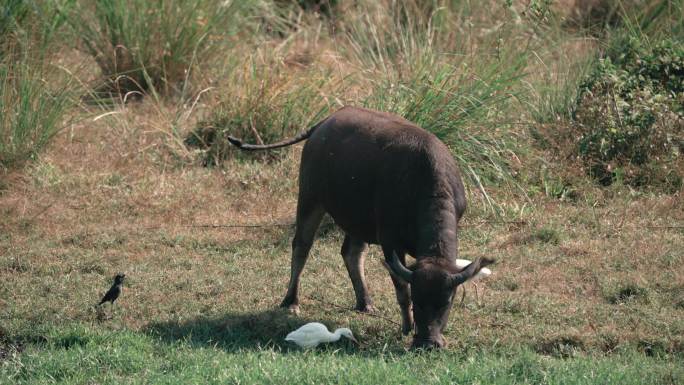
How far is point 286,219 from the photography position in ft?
33.3

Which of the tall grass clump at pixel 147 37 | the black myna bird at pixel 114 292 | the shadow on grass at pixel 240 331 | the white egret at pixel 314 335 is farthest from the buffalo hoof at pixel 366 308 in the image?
the tall grass clump at pixel 147 37

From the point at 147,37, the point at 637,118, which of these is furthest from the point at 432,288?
the point at 147,37

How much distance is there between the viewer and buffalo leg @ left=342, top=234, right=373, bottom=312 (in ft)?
26.4

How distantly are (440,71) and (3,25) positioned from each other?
4.95m

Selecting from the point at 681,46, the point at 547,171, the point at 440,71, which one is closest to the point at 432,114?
the point at 440,71

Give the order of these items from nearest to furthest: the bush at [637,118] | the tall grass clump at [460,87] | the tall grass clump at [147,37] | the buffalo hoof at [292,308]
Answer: the buffalo hoof at [292,308] → the tall grass clump at [460,87] → the bush at [637,118] → the tall grass clump at [147,37]

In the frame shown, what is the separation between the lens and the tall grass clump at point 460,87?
10.3 m

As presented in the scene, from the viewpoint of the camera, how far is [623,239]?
9453mm

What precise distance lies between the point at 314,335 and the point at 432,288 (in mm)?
974

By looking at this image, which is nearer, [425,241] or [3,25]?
[425,241]

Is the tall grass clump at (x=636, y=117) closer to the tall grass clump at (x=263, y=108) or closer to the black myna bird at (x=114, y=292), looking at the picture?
the tall grass clump at (x=263, y=108)

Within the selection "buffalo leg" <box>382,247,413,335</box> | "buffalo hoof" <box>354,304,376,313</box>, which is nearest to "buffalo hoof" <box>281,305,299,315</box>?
"buffalo hoof" <box>354,304,376,313</box>

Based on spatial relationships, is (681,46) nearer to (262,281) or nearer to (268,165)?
(268,165)

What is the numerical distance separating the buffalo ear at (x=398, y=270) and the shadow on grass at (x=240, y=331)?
2.40 feet
